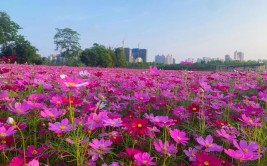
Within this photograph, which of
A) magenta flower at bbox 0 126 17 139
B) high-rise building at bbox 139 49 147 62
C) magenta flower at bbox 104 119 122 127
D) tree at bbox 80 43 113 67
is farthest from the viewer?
high-rise building at bbox 139 49 147 62

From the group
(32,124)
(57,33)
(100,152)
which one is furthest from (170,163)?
(57,33)

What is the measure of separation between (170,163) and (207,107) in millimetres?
973

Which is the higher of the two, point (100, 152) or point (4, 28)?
point (4, 28)

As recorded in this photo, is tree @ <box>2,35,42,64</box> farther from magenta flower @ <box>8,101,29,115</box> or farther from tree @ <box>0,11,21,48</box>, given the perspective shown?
magenta flower @ <box>8,101,29,115</box>

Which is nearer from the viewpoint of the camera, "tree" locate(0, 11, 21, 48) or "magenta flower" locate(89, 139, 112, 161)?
"magenta flower" locate(89, 139, 112, 161)

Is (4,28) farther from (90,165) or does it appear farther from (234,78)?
(90,165)

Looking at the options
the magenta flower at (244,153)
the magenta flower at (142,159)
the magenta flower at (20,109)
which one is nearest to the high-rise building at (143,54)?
the magenta flower at (20,109)

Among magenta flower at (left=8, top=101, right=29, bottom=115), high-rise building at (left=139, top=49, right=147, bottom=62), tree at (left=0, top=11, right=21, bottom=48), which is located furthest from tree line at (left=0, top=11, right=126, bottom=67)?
high-rise building at (left=139, top=49, right=147, bottom=62)

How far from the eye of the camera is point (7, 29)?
137 ft

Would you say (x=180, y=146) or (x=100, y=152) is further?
(x=180, y=146)

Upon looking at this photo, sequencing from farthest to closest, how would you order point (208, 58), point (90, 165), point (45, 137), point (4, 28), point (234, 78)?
point (4, 28)
point (208, 58)
point (234, 78)
point (45, 137)
point (90, 165)

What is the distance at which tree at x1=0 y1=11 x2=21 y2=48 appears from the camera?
134 ft

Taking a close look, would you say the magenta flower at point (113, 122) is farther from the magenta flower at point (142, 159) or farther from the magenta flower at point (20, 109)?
the magenta flower at point (20, 109)

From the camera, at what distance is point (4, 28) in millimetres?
41562
